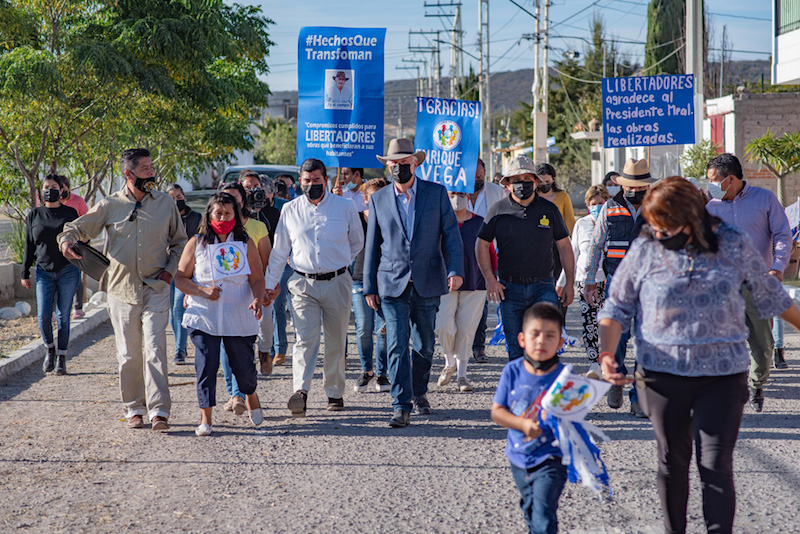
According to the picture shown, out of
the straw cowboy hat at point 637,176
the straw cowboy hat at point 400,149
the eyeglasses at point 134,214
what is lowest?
the eyeglasses at point 134,214

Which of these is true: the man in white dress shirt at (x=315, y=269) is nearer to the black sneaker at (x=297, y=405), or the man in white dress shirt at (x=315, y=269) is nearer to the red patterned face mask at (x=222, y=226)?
the black sneaker at (x=297, y=405)

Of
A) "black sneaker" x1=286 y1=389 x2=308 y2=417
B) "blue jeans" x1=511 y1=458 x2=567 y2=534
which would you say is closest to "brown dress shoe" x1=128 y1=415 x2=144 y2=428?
"black sneaker" x1=286 y1=389 x2=308 y2=417

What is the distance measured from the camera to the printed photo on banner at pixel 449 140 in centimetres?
970

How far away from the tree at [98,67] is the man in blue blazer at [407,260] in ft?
22.4

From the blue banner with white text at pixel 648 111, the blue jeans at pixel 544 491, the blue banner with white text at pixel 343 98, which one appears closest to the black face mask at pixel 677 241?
the blue jeans at pixel 544 491

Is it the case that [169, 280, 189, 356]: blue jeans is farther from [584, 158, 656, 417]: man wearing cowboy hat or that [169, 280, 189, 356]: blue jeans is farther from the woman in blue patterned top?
the woman in blue patterned top

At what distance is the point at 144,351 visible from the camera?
734 cm

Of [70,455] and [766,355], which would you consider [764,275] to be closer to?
[766,355]

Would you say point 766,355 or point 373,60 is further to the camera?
point 373,60

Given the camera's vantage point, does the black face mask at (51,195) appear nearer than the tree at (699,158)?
Yes

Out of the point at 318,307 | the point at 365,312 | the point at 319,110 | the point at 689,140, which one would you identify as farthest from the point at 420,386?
the point at 689,140

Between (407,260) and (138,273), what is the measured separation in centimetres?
205

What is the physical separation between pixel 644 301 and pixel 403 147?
3.60 metres

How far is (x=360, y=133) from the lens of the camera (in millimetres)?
9625
